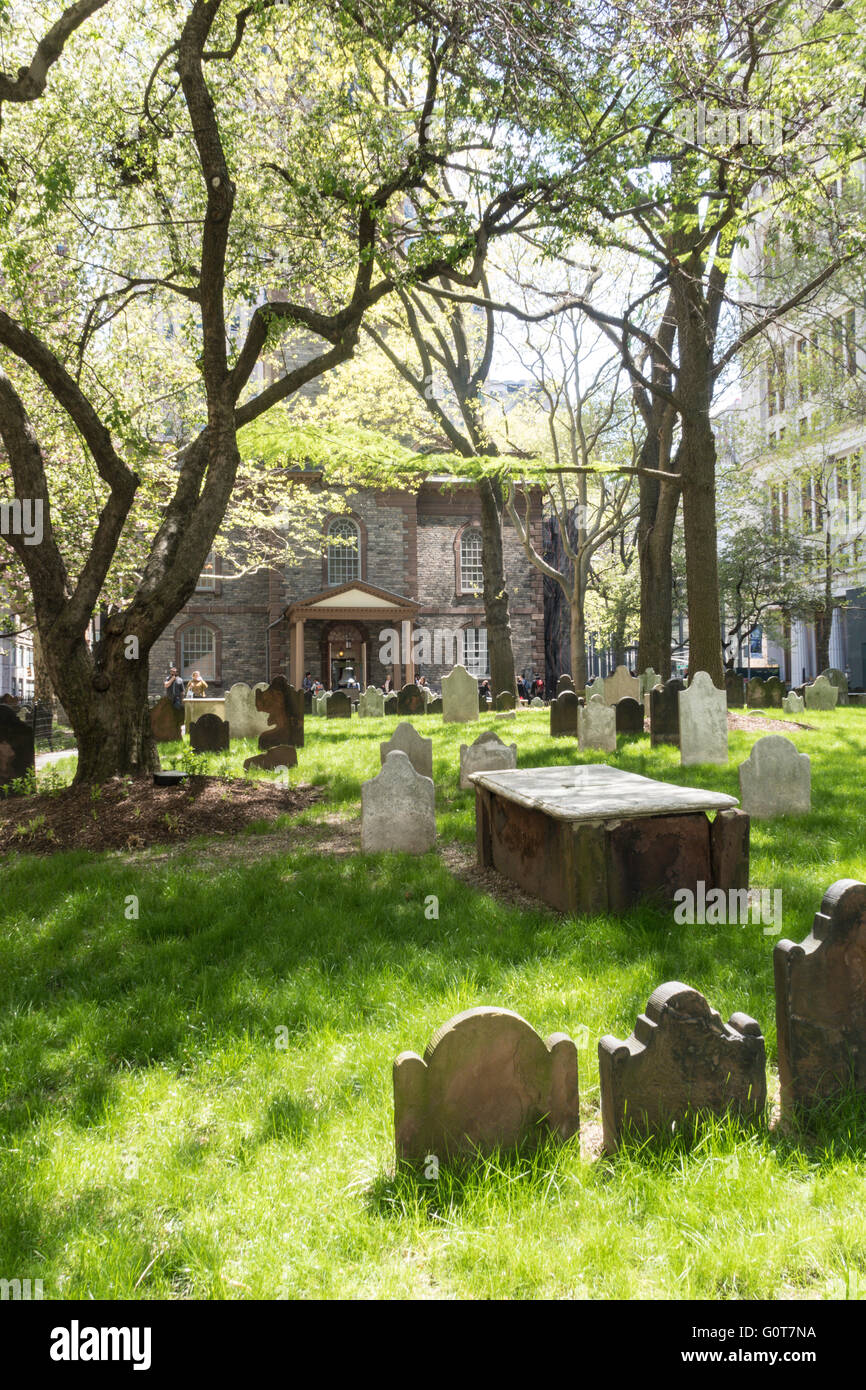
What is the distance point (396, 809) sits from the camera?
7.41 m

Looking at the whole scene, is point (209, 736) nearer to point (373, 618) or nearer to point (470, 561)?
point (373, 618)

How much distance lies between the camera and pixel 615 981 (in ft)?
14.1

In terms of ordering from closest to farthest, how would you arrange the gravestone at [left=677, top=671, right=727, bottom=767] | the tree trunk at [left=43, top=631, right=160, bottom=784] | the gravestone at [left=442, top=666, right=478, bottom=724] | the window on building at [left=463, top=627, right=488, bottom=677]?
the tree trunk at [left=43, top=631, right=160, bottom=784] < the gravestone at [left=677, top=671, right=727, bottom=767] < the gravestone at [left=442, top=666, right=478, bottom=724] < the window on building at [left=463, top=627, right=488, bottom=677]

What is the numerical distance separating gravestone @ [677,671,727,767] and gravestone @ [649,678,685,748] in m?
1.10

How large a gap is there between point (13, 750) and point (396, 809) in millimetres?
6431

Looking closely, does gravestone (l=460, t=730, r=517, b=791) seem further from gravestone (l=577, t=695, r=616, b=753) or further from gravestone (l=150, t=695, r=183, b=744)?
gravestone (l=150, t=695, r=183, b=744)

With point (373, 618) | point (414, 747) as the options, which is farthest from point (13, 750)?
point (373, 618)

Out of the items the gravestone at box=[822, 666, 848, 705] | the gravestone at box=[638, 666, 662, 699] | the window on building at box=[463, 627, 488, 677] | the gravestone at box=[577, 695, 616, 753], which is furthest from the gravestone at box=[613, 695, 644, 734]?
the window on building at box=[463, 627, 488, 677]

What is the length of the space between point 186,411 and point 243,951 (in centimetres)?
1395

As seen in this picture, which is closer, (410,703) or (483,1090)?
(483,1090)

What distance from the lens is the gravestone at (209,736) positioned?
13.1m

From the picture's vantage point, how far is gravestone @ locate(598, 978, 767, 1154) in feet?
9.34
